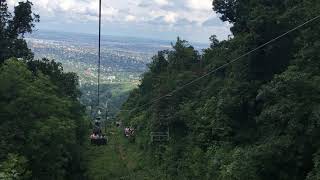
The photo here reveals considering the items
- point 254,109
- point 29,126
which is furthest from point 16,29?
point 254,109

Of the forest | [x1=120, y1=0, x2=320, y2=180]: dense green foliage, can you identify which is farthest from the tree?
[x1=120, y1=0, x2=320, y2=180]: dense green foliage

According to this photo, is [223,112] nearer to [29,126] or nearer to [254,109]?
[254,109]

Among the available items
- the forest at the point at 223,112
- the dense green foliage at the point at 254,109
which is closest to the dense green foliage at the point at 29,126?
the forest at the point at 223,112

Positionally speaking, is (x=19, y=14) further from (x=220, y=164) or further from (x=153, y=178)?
(x=220, y=164)

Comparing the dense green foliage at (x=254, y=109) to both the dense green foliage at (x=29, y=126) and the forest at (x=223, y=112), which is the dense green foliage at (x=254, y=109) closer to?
the forest at (x=223, y=112)

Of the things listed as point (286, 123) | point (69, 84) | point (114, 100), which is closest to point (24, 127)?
point (286, 123)
